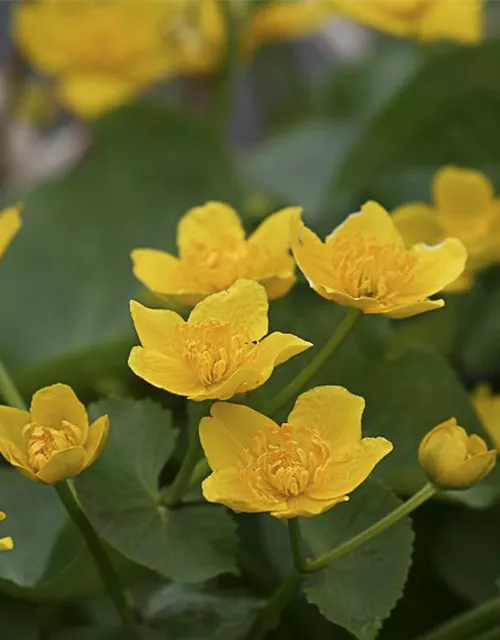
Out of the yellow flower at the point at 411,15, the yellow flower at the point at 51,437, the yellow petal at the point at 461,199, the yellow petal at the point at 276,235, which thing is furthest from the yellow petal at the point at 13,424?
the yellow flower at the point at 411,15

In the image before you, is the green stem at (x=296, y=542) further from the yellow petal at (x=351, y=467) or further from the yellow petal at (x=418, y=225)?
the yellow petal at (x=418, y=225)

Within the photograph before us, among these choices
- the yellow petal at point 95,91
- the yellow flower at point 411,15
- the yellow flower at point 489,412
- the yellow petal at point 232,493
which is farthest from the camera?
the yellow petal at point 95,91

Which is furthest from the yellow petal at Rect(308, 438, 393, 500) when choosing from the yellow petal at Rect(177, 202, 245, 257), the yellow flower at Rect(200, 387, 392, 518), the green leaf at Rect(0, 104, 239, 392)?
the green leaf at Rect(0, 104, 239, 392)

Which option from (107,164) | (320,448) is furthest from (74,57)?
(320,448)

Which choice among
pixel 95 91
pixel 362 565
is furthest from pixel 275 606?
pixel 95 91

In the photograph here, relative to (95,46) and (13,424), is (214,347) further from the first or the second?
(95,46)

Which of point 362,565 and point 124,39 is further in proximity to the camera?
point 124,39
